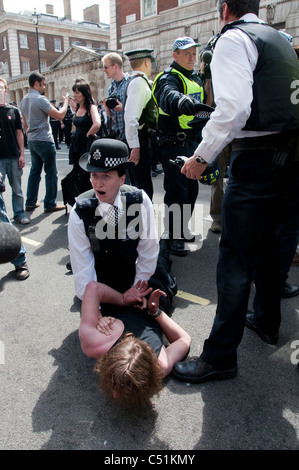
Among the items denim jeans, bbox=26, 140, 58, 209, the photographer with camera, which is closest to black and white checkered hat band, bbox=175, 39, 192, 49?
the photographer with camera

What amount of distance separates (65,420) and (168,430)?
1.75 ft

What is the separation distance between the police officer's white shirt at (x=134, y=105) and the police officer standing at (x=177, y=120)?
18.3 inches

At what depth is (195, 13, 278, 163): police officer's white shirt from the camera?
1726mm

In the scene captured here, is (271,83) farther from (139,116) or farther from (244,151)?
(139,116)

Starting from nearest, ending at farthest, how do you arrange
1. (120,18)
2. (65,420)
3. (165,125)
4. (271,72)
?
1. (271,72)
2. (65,420)
3. (165,125)
4. (120,18)

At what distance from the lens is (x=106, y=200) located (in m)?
2.58

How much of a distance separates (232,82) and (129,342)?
1351 millimetres

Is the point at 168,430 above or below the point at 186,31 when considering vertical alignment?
below

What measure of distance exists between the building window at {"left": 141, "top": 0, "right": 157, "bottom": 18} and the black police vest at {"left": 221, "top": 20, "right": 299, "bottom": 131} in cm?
2643

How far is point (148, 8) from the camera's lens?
83.1ft

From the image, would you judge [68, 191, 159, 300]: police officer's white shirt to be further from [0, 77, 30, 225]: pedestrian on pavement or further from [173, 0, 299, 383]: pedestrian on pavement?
[0, 77, 30, 225]: pedestrian on pavement

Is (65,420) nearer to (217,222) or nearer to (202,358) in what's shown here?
(202,358)
